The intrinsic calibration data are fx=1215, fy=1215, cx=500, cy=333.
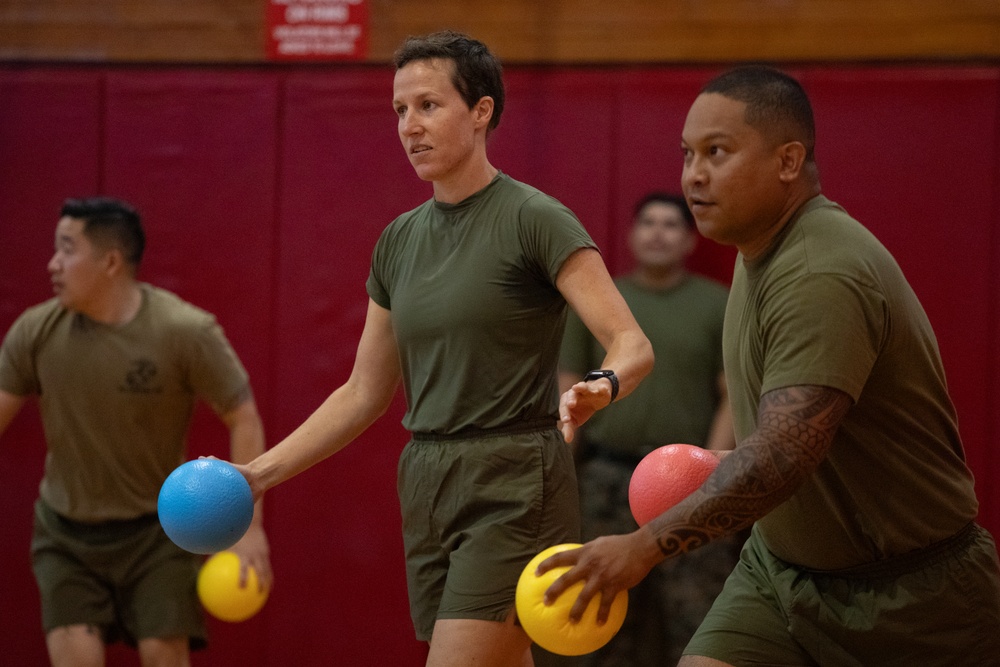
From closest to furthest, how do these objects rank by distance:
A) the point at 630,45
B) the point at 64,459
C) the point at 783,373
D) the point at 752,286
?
the point at 783,373
the point at 752,286
the point at 64,459
the point at 630,45

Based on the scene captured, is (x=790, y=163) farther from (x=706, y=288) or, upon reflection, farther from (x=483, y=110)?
(x=706, y=288)

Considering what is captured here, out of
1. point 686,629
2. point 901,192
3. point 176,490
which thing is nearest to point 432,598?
point 176,490

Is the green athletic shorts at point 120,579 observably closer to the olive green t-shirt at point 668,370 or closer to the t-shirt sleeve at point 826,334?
the olive green t-shirt at point 668,370

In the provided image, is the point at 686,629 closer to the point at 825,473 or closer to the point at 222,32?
the point at 825,473

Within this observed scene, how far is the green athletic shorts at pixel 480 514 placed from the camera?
2.75 m

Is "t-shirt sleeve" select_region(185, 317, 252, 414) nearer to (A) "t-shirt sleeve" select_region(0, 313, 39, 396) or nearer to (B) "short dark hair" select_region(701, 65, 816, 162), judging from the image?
(A) "t-shirt sleeve" select_region(0, 313, 39, 396)

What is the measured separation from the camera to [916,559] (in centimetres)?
245

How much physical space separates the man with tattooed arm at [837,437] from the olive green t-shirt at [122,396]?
7.97ft

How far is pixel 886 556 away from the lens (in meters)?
2.45

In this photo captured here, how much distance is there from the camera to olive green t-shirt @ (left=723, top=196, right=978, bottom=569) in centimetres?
221

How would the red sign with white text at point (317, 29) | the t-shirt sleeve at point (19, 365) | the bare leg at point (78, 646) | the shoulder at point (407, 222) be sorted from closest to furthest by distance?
1. the shoulder at point (407, 222)
2. the bare leg at point (78, 646)
3. the t-shirt sleeve at point (19, 365)
4. the red sign with white text at point (317, 29)

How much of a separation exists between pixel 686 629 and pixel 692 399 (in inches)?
35.4

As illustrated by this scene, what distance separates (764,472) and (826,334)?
0.90ft

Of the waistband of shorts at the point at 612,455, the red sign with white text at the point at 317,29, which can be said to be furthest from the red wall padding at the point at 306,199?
the waistband of shorts at the point at 612,455
